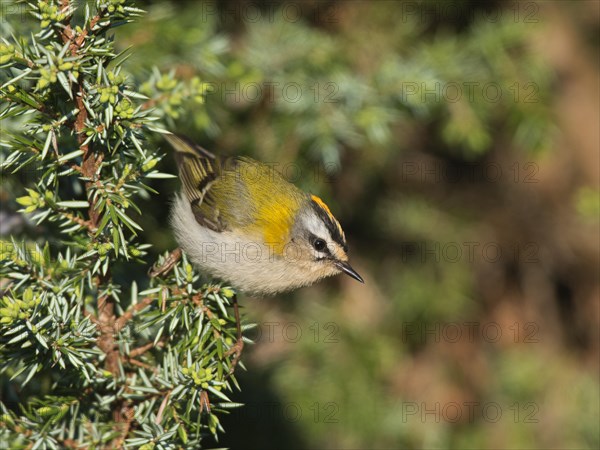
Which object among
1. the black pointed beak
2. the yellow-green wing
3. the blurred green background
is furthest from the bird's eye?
the yellow-green wing

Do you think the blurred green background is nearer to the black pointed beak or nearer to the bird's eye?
the bird's eye

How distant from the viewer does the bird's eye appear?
333 centimetres

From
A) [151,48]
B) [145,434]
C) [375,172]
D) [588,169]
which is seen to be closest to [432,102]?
[375,172]

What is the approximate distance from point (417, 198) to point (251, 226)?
1773 millimetres

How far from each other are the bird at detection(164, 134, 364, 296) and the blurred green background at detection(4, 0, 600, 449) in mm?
175

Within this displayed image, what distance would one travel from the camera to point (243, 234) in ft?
11.1

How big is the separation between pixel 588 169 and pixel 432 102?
201 centimetres

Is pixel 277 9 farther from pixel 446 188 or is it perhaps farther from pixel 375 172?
pixel 446 188

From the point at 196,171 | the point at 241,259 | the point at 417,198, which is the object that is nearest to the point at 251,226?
the point at 241,259

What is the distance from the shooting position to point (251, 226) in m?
3.41

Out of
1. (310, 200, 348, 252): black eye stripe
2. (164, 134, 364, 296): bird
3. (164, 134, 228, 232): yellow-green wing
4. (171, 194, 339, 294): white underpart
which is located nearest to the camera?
(171, 194, 339, 294): white underpart

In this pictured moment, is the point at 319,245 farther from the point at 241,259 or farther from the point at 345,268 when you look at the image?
the point at 241,259

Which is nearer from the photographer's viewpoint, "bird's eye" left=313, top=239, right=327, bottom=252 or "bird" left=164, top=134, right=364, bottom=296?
"bird" left=164, top=134, right=364, bottom=296

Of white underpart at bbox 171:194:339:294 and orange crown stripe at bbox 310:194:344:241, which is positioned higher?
orange crown stripe at bbox 310:194:344:241
